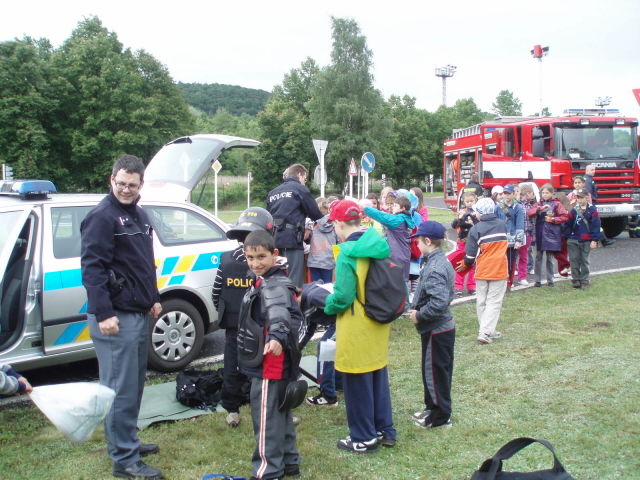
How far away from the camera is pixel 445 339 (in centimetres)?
430

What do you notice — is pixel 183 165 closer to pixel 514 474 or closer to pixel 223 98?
pixel 514 474

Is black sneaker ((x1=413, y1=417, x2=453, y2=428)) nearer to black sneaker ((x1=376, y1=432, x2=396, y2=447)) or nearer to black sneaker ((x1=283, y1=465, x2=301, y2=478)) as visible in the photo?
black sneaker ((x1=376, y1=432, x2=396, y2=447))

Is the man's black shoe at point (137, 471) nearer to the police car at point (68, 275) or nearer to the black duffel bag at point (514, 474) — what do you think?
the police car at point (68, 275)

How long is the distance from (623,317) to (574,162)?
8.60m

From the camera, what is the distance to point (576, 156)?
1507 cm

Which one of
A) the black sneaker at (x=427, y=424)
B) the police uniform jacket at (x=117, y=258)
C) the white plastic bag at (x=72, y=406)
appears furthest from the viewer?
the black sneaker at (x=427, y=424)

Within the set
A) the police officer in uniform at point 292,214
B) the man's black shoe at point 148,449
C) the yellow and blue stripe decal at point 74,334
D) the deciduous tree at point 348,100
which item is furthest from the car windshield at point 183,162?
the deciduous tree at point 348,100

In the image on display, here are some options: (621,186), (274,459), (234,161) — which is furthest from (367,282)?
(234,161)

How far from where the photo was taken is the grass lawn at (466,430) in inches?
144

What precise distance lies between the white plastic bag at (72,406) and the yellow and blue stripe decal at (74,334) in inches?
73.3

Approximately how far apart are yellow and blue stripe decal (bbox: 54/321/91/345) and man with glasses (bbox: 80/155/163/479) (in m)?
1.55

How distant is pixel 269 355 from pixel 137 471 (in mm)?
1095

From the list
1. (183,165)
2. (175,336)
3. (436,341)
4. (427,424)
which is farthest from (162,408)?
(183,165)

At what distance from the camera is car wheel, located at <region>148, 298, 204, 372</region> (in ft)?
18.1
